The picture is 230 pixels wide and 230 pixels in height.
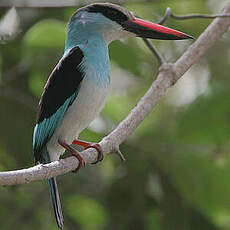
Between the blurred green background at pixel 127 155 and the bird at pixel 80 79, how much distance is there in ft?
1.32

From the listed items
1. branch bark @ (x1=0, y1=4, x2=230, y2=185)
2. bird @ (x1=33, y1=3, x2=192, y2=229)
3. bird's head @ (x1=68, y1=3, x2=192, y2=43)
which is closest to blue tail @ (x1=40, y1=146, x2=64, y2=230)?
bird @ (x1=33, y1=3, x2=192, y2=229)

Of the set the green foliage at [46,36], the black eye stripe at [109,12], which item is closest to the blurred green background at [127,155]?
the green foliage at [46,36]

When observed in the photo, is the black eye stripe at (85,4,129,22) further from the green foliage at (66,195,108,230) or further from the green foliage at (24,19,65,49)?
the green foliage at (66,195,108,230)

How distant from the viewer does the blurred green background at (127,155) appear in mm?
4250

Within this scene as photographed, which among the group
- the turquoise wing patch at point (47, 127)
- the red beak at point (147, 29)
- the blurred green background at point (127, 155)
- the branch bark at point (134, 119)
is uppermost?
the red beak at point (147, 29)

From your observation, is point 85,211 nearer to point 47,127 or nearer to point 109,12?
point 47,127

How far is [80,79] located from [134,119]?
14.2 inches

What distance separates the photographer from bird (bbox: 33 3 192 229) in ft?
11.6

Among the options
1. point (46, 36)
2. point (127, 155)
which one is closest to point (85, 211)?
point (127, 155)

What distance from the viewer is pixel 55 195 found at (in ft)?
11.9

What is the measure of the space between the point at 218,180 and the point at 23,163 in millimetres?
1226

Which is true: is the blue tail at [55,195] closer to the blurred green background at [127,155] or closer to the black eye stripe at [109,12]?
the blurred green background at [127,155]

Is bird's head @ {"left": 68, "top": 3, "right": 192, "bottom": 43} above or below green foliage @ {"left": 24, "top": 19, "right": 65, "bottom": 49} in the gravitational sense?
above

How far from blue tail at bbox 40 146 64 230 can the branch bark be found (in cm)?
33
